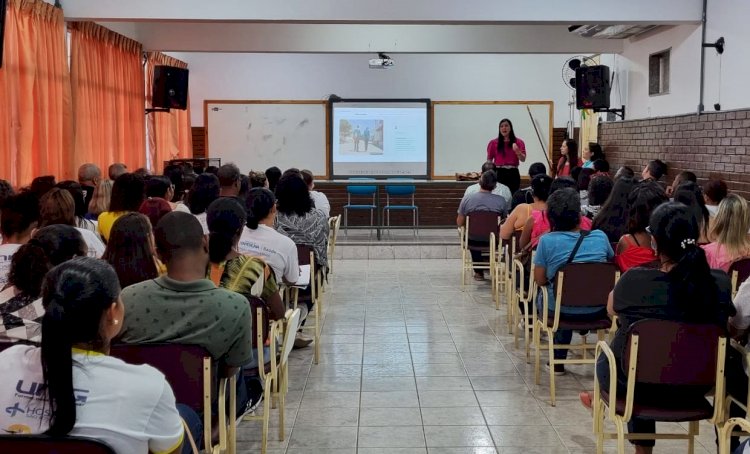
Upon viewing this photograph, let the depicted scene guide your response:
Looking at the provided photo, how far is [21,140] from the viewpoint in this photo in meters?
6.55

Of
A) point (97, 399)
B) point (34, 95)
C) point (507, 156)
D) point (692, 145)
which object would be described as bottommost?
point (97, 399)

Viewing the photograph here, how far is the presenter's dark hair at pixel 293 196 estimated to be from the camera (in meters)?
5.16

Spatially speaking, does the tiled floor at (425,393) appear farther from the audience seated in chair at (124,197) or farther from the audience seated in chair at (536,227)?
the audience seated in chair at (124,197)

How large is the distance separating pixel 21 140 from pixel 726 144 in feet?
20.3

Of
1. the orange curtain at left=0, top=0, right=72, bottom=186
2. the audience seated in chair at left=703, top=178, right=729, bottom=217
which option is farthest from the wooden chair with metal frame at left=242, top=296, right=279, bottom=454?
the orange curtain at left=0, top=0, right=72, bottom=186

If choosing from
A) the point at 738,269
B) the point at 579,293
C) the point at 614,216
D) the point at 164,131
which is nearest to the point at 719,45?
the point at 614,216

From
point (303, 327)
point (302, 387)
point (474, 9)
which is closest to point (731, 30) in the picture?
point (474, 9)

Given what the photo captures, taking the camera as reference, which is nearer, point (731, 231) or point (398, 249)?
point (731, 231)

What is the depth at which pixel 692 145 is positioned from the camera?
26.4ft

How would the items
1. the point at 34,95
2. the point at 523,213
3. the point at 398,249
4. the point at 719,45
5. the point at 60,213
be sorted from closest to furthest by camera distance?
the point at 60,213
the point at 523,213
the point at 34,95
the point at 719,45
the point at 398,249

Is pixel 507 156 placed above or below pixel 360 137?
below

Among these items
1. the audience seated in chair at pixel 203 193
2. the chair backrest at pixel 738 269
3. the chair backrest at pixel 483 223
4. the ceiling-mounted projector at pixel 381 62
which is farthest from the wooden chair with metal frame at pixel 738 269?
the ceiling-mounted projector at pixel 381 62

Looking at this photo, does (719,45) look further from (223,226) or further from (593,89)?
(223,226)

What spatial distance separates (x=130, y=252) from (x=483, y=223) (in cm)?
459
